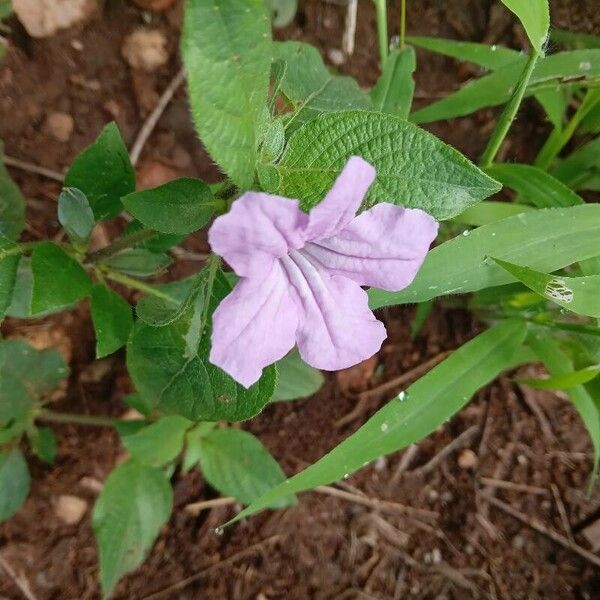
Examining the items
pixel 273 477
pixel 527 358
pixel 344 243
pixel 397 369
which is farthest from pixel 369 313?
pixel 397 369

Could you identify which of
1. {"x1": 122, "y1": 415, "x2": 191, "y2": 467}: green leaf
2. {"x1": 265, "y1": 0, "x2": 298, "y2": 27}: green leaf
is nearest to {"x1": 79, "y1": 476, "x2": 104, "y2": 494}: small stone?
{"x1": 122, "y1": 415, "x2": 191, "y2": 467}: green leaf

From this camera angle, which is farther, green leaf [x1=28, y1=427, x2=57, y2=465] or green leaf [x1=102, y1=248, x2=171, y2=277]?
green leaf [x1=28, y1=427, x2=57, y2=465]

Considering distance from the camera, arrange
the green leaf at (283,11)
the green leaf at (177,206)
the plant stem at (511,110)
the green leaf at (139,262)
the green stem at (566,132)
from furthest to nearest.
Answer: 1. the green leaf at (283,11)
2. the green stem at (566,132)
3. the green leaf at (139,262)
4. the plant stem at (511,110)
5. the green leaf at (177,206)

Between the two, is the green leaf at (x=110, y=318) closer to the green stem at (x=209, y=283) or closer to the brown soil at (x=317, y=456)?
the green stem at (x=209, y=283)

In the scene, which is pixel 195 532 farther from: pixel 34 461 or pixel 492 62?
pixel 492 62

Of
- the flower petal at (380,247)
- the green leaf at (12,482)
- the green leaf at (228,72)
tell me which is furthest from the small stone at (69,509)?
the green leaf at (228,72)

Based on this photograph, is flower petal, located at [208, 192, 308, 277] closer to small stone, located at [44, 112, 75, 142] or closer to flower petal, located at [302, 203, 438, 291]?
flower petal, located at [302, 203, 438, 291]
